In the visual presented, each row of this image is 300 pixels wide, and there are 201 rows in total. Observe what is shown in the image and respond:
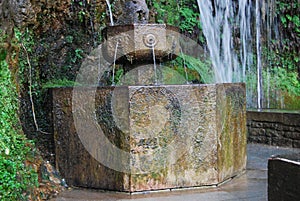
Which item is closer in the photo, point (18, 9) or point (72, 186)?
point (72, 186)

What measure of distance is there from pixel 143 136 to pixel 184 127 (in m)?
0.45

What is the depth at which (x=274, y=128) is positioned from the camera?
7.43 metres

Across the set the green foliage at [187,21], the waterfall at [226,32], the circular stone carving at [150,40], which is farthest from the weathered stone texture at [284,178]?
the waterfall at [226,32]

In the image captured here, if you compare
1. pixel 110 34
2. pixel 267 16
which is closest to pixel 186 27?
pixel 267 16

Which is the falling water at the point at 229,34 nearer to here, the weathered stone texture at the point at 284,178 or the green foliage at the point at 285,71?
the green foliage at the point at 285,71

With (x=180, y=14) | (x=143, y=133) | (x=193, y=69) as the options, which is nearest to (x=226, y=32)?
(x=180, y=14)

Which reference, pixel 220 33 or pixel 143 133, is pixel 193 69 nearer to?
pixel 220 33

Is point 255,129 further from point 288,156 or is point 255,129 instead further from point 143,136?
point 288,156

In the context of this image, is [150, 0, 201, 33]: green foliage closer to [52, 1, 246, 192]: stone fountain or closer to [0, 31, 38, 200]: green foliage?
[52, 1, 246, 192]: stone fountain

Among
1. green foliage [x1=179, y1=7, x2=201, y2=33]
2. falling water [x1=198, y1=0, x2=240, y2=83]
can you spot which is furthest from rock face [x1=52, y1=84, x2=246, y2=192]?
falling water [x1=198, y1=0, x2=240, y2=83]

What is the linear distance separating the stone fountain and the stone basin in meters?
0.01

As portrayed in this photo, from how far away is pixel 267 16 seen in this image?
12297 millimetres

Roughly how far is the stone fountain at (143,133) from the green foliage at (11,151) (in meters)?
0.47

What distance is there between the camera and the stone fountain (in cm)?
421
